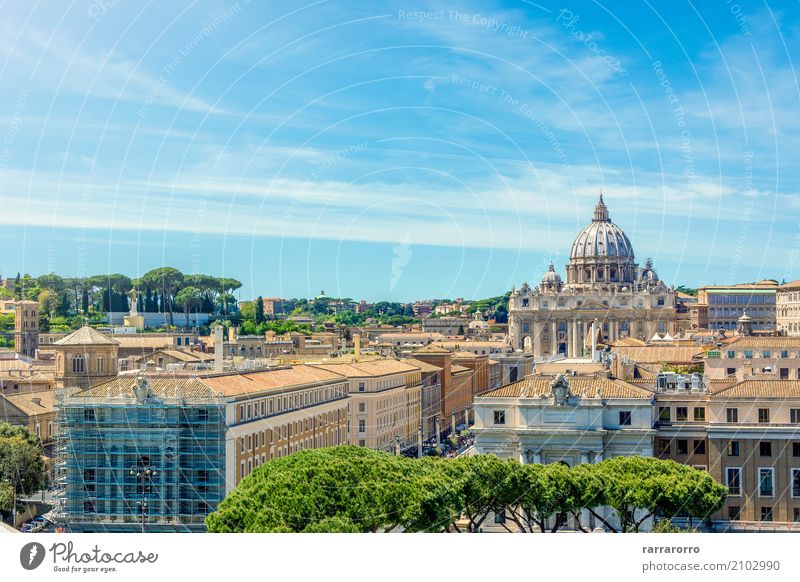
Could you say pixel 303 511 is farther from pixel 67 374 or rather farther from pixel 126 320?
pixel 126 320

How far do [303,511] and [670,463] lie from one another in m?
9.50

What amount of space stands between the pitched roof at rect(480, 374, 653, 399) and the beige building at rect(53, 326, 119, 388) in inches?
932

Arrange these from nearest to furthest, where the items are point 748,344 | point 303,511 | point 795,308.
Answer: point 303,511
point 748,344
point 795,308

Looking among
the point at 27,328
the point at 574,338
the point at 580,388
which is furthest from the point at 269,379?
the point at 574,338

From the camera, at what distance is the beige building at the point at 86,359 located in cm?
5281

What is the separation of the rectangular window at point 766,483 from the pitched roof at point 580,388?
11.0 ft

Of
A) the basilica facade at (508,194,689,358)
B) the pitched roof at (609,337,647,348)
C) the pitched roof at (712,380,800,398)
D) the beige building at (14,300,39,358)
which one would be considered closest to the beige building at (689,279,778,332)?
the basilica facade at (508,194,689,358)

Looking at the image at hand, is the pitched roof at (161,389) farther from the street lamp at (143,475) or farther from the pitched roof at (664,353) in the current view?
the pitched roof at (664,353)

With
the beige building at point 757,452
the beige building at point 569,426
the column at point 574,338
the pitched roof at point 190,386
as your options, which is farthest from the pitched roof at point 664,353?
the column at point 574,338

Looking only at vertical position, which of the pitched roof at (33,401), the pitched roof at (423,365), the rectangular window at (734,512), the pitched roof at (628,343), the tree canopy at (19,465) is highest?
the pitched roof at (628,343)

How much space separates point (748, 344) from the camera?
5275 centimetres

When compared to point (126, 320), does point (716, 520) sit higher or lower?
lower

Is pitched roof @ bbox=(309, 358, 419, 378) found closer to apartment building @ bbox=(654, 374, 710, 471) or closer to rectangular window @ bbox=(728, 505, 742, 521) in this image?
apartment building @ bbox=(654, 374, 710, 471)
